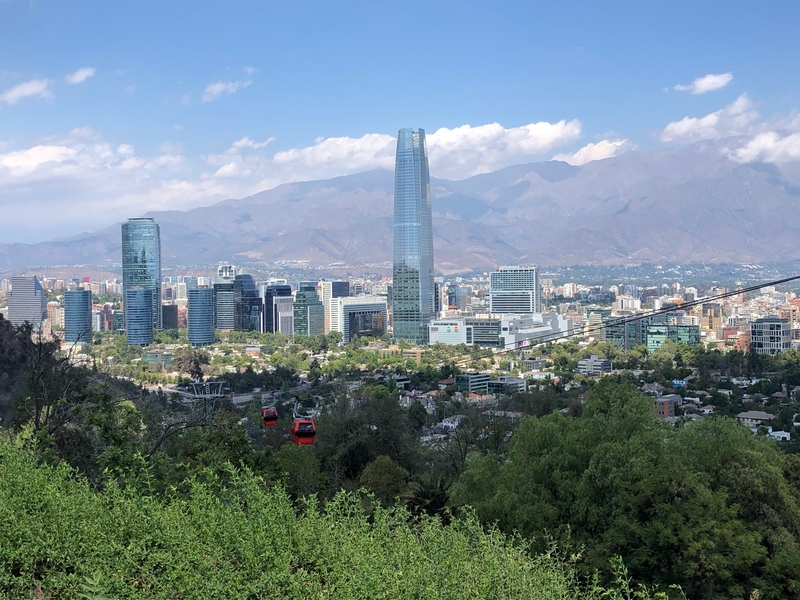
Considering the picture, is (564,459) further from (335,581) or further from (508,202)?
(508,202)

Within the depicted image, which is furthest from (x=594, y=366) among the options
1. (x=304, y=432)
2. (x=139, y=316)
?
(x=139, y=316)

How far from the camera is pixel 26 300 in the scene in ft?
161

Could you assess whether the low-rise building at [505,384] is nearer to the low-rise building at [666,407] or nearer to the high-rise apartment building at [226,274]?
the low-rise building at [666,407]

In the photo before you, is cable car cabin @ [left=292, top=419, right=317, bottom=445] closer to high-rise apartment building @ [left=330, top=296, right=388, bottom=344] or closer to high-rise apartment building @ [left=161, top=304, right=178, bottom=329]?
high-rise apartment building @ [left=330, top=296, right=388, bottom=344]

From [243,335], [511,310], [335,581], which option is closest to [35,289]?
[243,335]

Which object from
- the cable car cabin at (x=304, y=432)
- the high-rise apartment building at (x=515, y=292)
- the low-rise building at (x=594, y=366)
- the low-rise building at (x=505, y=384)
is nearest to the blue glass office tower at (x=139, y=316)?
the high-rise apartment building at (x=515, y=292)

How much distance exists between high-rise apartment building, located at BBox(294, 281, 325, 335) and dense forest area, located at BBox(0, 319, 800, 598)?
3405 cm

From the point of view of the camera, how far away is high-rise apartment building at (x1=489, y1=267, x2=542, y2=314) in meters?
51.1

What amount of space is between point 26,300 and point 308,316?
56.6 feet

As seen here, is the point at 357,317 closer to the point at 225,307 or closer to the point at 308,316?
the point at 308,316

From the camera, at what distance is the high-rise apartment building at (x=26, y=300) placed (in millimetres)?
48188

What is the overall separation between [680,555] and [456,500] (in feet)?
6.79

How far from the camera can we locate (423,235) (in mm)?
52469

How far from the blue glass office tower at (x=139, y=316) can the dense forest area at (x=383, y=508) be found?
99.8 ft
